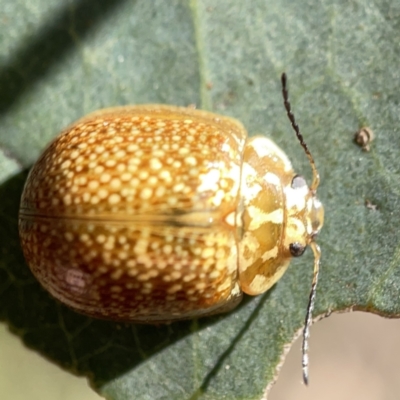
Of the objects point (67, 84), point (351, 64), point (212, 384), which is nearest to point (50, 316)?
point (212, 384)

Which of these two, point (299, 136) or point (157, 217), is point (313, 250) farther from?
point (157, 217)

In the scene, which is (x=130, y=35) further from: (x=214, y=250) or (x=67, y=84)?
(x=214, y=250)

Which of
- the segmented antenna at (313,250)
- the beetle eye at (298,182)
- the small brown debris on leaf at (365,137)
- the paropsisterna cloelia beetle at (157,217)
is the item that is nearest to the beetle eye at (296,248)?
the paropsisterna cloelia beetle at (157,217)

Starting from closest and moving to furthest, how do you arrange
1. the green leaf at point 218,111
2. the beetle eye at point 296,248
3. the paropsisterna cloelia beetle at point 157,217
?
the paropsisterna cloelia beetle at point 157,217 → the beetle eye at point 296,248 → the green leaf at point 218,111

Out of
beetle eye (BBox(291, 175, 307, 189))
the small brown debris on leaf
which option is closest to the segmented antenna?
beetle eye (BBox(291, 175, 307, 189))

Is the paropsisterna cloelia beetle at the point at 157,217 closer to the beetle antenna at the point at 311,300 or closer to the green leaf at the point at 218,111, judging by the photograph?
the beetle antenna at the point at 311,300
